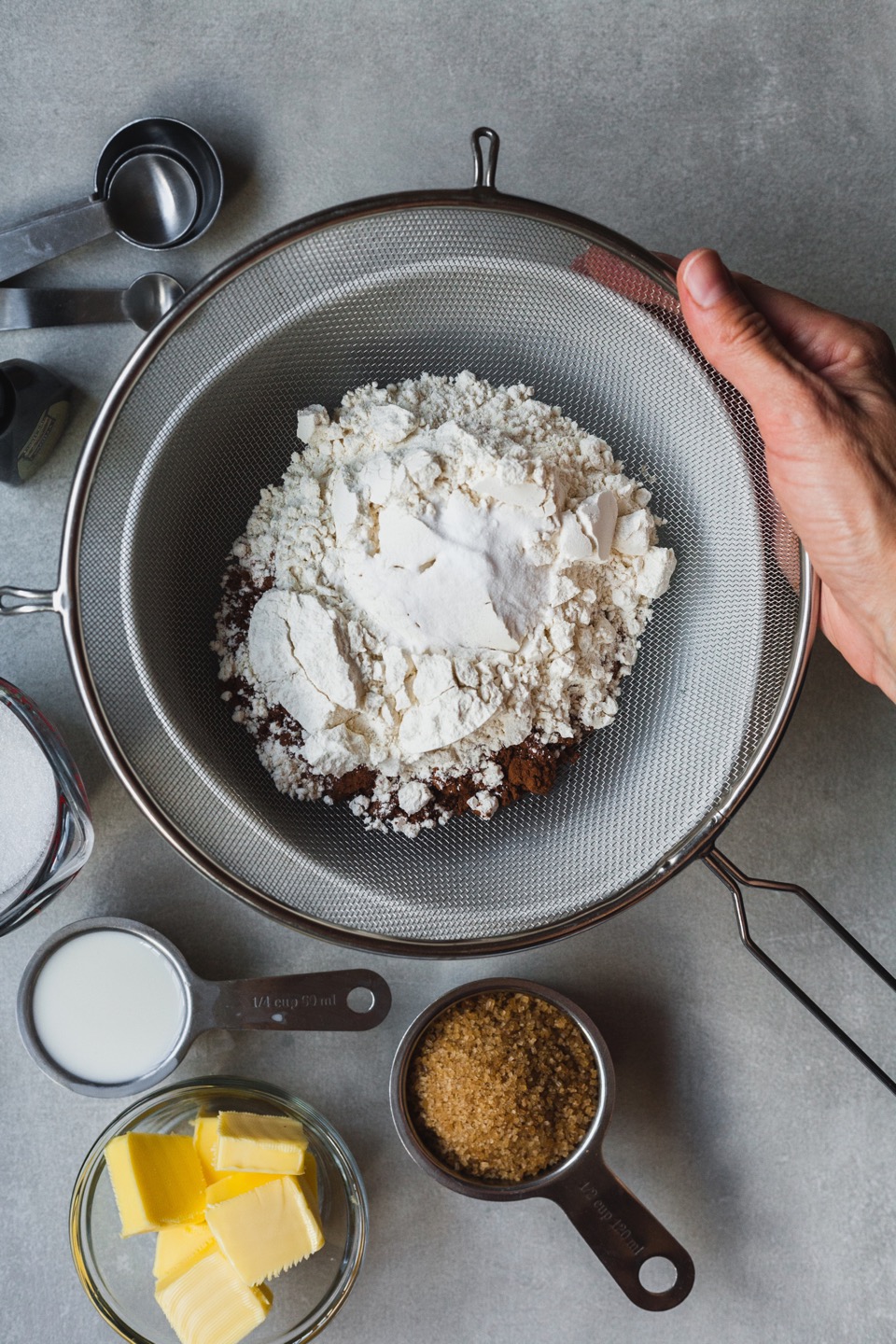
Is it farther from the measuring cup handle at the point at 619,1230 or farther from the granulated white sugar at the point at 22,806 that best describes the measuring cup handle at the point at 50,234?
the measuring cup handle at the point at 619,1230

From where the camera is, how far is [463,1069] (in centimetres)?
110

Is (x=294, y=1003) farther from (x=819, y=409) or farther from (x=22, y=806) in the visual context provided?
(x=819, y=409)

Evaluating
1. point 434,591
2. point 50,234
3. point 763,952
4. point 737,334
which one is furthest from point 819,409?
point 50,234

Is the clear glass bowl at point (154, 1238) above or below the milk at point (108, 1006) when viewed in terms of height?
below

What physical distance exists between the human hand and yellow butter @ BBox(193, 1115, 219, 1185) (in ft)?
3.17

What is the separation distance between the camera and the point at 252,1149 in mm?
1099

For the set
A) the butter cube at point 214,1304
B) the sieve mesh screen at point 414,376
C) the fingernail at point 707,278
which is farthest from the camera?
the butter cube at point 214,1304

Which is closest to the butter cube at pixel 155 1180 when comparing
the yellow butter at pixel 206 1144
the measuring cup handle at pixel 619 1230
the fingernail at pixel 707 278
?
the yellow butter at pixel 206 1144

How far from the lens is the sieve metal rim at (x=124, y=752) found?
93cm

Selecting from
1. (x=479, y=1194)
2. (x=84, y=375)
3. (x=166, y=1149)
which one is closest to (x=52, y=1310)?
(x=166, y=1149)

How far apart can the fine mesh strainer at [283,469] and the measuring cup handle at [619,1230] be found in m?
0.34

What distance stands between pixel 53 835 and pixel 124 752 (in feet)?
0.62

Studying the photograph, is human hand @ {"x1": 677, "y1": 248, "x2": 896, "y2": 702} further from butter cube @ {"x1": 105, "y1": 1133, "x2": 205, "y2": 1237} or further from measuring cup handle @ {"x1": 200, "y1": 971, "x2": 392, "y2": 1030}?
butter cube @ {"x1": 105, "y1": 1133, "x2": 205, "y2": 1237}

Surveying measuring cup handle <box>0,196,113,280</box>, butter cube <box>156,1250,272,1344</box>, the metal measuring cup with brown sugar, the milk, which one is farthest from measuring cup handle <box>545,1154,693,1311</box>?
measuring cup handle <box>0,196,113,280</box>
